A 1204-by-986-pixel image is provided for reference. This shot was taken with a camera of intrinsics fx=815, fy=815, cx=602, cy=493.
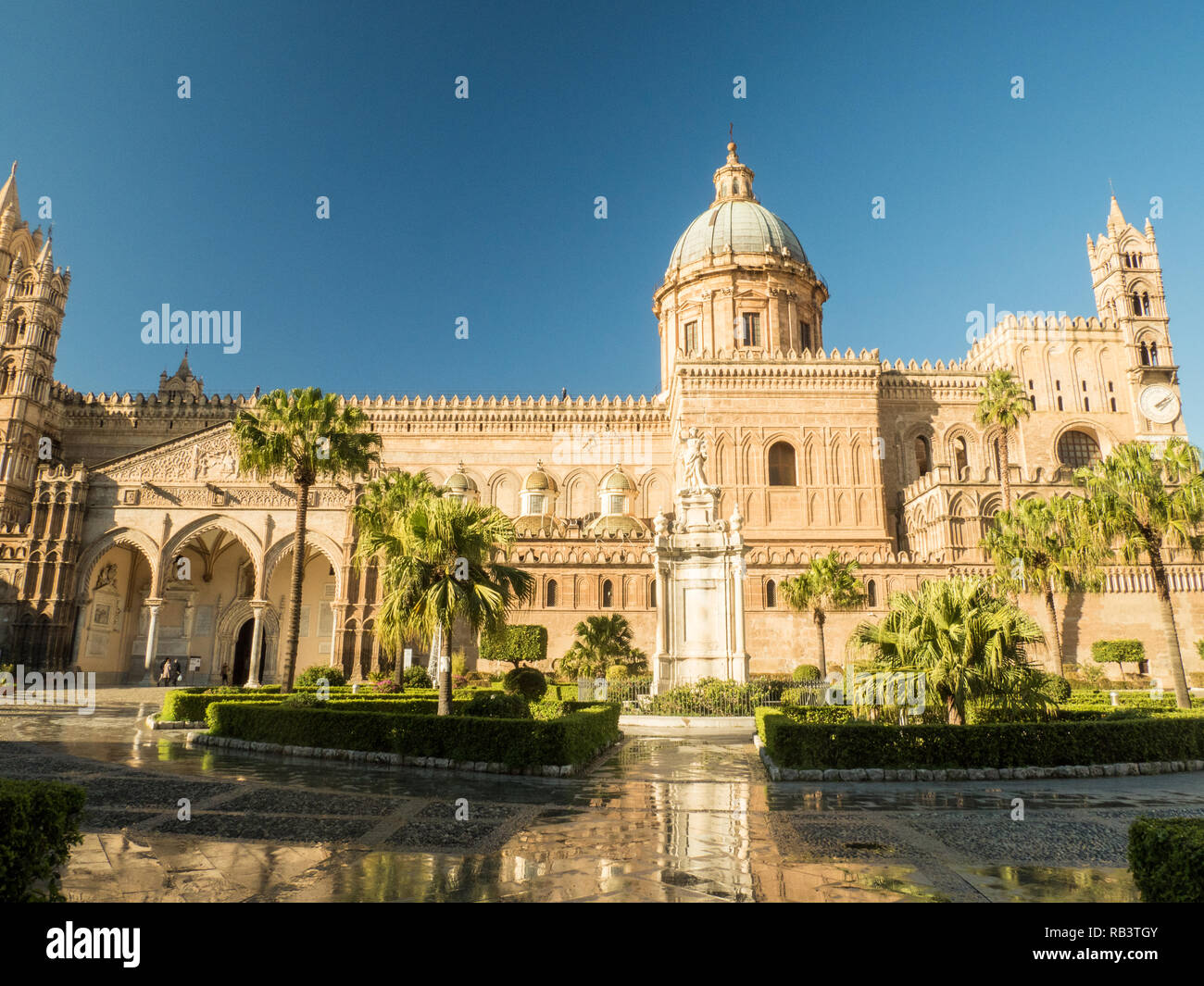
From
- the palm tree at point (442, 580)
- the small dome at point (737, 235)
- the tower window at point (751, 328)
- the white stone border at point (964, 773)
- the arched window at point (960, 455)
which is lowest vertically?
the white stone border at point (964, 773)

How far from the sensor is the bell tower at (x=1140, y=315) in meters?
49.7

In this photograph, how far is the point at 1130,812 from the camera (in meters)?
9.34

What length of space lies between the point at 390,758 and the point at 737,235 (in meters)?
46.7

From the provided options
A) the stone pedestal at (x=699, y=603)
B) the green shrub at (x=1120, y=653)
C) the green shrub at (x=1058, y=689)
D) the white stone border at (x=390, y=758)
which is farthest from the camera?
the green shrub at (x=1120, y=653)

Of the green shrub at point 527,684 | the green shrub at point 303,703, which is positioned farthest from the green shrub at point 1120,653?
the green shrub at point 303,703

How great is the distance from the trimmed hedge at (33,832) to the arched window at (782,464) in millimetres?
41823

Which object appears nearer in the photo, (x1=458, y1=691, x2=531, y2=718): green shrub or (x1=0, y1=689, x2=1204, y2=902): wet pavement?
(x1=0, y1=689, x2=1204, y2=902): wet pavement

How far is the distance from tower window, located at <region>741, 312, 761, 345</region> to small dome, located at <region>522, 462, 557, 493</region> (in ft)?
50.8

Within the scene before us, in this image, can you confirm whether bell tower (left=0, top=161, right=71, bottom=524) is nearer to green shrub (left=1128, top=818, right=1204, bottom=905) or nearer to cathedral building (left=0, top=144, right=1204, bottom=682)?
cathedral building (left=0, top=144, right=1204, bottom=682)

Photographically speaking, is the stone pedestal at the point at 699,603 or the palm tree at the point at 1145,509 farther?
the stone pedestal at the point at 699,603

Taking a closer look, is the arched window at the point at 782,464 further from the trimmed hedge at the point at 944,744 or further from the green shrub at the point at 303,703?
the trimmed hedge at the point at 944,744

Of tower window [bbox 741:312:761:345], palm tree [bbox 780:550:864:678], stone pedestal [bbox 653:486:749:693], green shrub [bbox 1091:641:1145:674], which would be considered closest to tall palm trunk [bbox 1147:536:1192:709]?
stone pedestal [bbox 653:486:749:693]

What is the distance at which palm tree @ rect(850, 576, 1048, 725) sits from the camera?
12.9m

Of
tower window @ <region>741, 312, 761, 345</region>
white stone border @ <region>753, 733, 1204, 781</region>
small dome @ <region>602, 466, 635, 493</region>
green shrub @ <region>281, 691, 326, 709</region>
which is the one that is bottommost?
white stone border @ <region>753, 733, 1204, 781</region>
